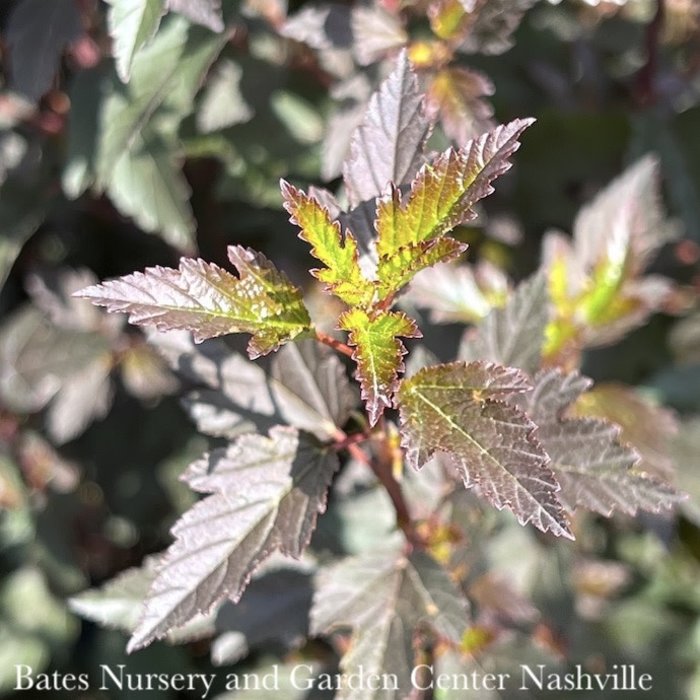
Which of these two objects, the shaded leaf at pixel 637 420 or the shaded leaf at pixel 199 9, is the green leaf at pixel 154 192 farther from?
the shaded leaf at pixel 637 420

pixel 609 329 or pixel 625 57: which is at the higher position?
pixel 625 57

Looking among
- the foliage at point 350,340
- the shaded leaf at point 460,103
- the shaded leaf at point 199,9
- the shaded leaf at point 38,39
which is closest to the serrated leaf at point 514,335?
the foliage at point 350,340

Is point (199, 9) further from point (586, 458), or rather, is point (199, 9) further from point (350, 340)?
point (586, 458)

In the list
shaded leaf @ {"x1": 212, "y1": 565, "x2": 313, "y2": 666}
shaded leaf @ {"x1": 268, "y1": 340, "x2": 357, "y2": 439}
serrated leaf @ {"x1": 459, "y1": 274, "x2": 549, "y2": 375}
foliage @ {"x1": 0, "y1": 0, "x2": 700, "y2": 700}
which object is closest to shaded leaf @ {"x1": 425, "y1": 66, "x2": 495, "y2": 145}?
foliage @ {"x1": 0, "y1": 0, "x2": 700, "y2": 700}

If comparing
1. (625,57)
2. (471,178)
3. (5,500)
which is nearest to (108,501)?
(5,500)

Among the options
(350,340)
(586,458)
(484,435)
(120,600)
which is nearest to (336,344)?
(350,340)

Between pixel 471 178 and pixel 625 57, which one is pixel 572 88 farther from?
pixel 471 178

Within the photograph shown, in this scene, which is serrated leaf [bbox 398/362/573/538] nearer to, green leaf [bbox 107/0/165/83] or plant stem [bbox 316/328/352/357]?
plant stem [bbox 316/328/352/357]
